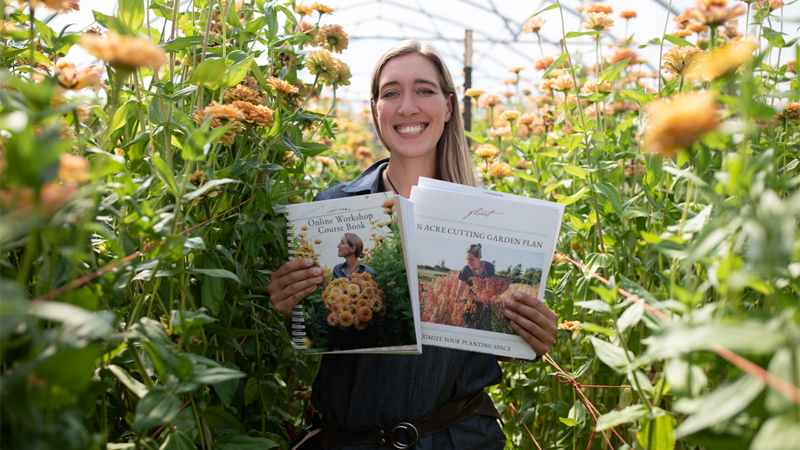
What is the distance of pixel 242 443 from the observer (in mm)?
591

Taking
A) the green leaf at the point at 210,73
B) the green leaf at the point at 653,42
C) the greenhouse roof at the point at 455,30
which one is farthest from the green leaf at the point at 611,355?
the greenhouse roof at the point at 455,30

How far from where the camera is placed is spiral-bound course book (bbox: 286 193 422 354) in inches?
28.6

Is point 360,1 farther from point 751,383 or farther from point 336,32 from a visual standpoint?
point 751,383

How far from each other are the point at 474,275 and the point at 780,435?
49 cm

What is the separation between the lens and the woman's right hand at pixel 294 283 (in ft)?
2.49

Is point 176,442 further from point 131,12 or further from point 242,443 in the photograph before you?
point 131,12

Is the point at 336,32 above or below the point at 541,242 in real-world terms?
above

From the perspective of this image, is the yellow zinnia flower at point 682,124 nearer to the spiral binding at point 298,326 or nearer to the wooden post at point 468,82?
the spiral binding at point 298,326

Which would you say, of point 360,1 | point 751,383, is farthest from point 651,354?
point 360,1

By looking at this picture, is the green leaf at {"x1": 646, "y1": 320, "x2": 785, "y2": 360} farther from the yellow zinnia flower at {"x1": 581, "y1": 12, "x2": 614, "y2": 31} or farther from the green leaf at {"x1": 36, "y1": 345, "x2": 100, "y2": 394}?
the yellow zinnia flower at {"x1": 581, "y1": 12, "x2": 614, "y2": 31}

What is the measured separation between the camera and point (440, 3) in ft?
16.0

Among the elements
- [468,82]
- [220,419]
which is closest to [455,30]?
[468,82]

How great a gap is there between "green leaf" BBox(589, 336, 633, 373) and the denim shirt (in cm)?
44

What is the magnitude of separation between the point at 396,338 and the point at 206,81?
0.44m
